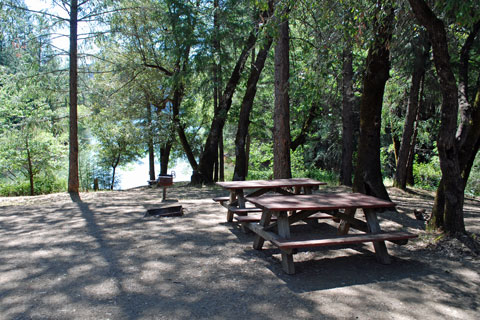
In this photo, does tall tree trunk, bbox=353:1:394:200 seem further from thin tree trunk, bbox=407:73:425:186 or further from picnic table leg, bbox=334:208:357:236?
A: thin tree trunk, bbox=407:73:425:186

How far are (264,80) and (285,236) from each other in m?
14.3

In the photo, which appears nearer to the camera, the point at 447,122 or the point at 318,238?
the point at 318,238

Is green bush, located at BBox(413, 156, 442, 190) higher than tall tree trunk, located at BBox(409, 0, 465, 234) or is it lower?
lower

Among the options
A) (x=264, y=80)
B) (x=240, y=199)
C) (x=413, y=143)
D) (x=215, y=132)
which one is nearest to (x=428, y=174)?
(x=413, y=143)

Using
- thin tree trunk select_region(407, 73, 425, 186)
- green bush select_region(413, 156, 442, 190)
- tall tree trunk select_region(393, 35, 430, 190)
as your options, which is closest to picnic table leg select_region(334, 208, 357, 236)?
tall tree trunk select_region(393, 35, 430, 190)

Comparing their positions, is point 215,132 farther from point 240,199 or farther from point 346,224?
point 346,224

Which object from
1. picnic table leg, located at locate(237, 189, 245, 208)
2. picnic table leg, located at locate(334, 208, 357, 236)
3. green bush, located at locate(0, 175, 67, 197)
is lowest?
green bush, located at locate(0, 175, 67, 197)

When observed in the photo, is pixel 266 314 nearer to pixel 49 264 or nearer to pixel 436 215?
pixel 49 264

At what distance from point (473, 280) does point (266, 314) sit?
2.45 m

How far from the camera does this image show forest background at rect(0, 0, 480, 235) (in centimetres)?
578

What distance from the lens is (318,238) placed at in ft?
14.2

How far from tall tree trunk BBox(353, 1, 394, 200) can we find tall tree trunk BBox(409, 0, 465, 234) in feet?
6.21

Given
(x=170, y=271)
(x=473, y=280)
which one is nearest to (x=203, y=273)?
(x=170, y=271)

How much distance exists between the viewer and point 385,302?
10.9 feet
